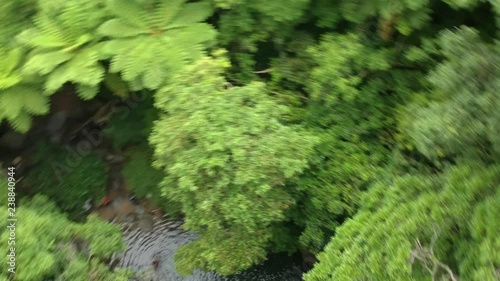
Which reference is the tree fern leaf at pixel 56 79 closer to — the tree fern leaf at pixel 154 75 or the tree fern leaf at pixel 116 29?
the tree fern leaf at pixel 116 29

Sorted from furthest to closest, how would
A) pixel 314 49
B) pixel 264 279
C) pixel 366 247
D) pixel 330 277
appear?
1. pixel 264 279
2. pixel 314 49
3. pixel 330 277
4. pixel 366 247

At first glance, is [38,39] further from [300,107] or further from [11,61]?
[300,107]

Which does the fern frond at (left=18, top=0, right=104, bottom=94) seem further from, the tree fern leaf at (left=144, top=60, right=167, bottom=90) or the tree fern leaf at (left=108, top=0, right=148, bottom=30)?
the tree fern leaf at (left=144, top=60, right=167, bottom=90)

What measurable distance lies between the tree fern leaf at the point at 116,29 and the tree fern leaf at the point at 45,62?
34cm

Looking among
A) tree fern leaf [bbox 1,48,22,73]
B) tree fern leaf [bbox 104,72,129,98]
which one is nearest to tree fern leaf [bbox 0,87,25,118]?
tree fern leaf [bbox 1,48,22,73]

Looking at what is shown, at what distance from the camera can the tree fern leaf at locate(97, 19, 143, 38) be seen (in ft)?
11.1

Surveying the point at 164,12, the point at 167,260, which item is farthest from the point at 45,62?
the point at 167,260

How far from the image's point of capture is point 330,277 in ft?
9.43

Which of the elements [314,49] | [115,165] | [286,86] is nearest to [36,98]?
[115,165]

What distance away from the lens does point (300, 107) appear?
3.50 m

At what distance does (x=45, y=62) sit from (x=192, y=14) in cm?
116

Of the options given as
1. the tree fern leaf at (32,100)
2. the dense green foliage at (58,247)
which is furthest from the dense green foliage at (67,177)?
the tree fern leaf at (32,100)

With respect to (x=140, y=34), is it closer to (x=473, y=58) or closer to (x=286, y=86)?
(x=286, y=86)

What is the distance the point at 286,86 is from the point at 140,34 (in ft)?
3.94
